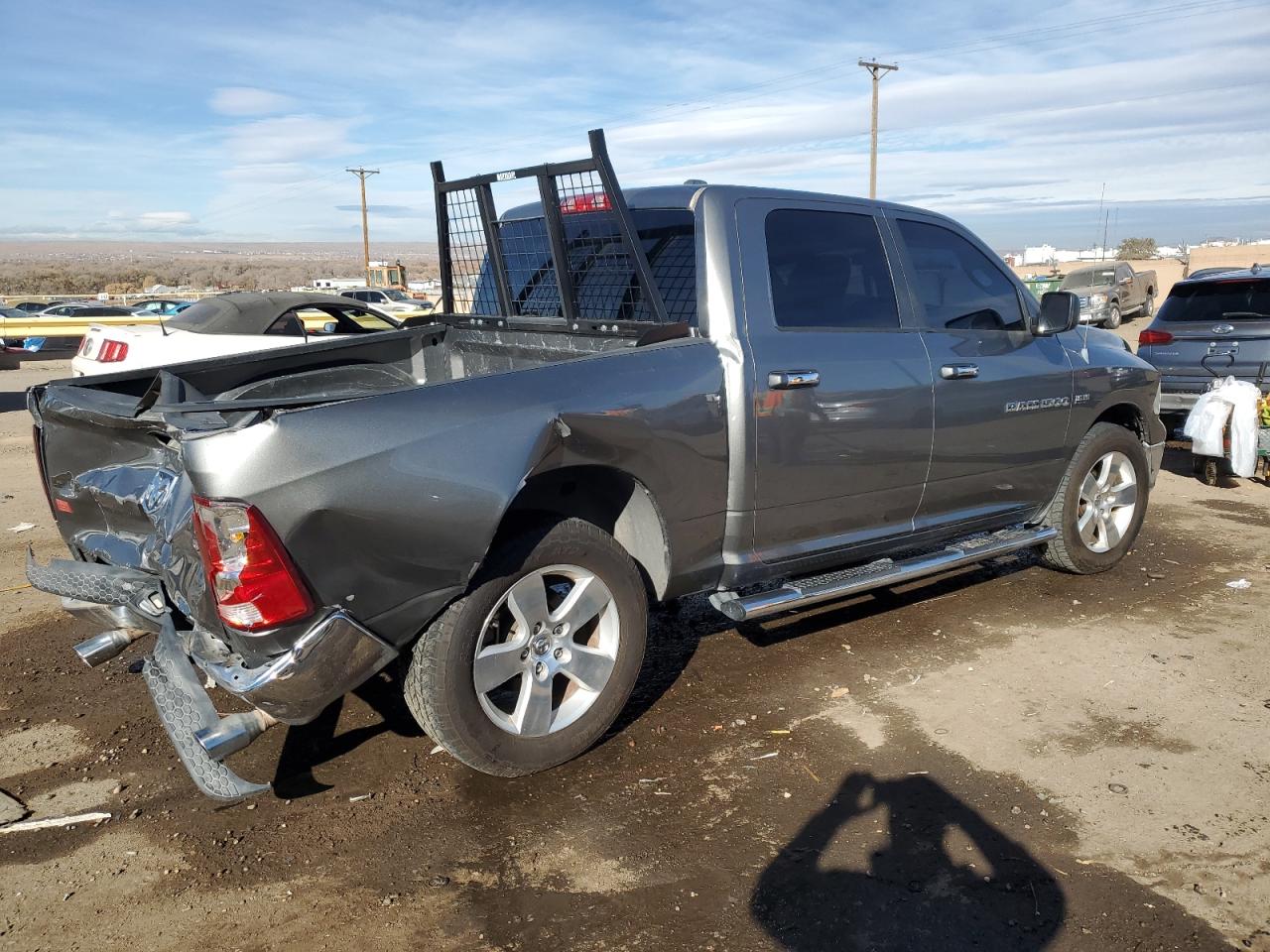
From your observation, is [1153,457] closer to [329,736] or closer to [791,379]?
[791,379]

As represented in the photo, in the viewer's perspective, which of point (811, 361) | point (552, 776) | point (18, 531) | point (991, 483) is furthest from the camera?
point (18, 531)

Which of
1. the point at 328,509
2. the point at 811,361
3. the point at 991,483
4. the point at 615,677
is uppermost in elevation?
the point at 811,361

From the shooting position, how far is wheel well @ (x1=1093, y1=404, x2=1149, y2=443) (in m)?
5.93

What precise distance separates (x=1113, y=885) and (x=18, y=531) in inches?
275

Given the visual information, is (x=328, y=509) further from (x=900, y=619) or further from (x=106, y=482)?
(x=900, y=619)

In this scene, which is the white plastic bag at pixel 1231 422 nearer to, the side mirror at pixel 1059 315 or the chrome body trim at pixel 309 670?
the side mirror at pixel 1059 315

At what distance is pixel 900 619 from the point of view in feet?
17.4

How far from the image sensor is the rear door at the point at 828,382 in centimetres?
411

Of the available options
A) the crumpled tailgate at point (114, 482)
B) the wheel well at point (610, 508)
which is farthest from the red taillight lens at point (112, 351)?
the wheel well at point (610, 508)

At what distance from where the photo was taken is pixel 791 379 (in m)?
4.09

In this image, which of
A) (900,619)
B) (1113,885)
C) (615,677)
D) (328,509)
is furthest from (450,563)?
(900,619)

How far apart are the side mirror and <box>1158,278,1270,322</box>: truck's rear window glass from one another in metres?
4.67

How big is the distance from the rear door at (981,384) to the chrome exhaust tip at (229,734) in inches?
123

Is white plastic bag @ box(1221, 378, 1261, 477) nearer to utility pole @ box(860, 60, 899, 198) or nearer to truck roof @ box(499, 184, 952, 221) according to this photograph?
truck roof @ box(499, 184, 952, 221)
